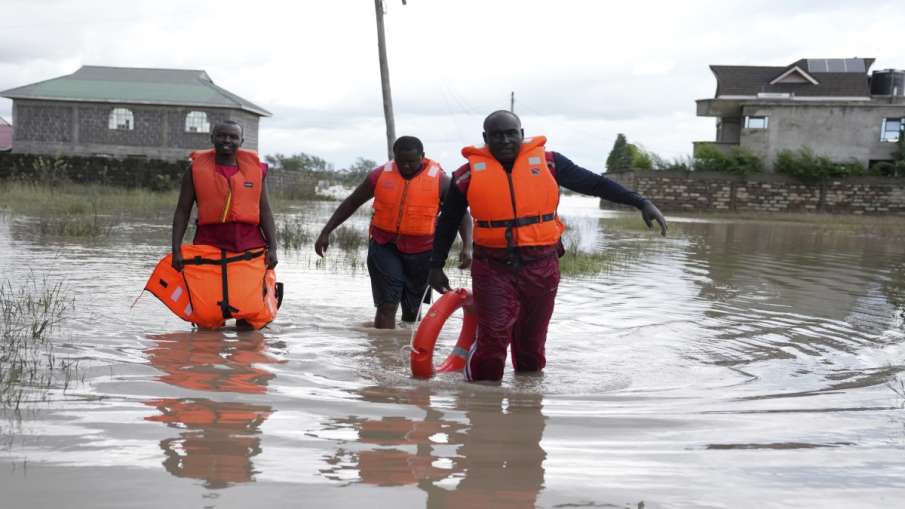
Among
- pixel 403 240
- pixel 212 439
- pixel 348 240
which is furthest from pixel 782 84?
pixel 212 439

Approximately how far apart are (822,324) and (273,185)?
34731 millimetres

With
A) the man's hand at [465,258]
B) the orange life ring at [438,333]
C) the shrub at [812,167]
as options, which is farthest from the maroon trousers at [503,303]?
the shrub at [812,167]

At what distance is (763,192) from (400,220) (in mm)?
38620

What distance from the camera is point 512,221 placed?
20.5 ft

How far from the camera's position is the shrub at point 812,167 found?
144ft

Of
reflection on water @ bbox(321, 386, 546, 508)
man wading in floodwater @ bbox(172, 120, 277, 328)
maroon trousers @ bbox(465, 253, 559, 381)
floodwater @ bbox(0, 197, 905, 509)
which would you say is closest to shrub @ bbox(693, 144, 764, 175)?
floodwater @ bbox(0, 197, 905, 509)

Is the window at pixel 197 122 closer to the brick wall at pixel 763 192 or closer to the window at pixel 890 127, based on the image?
the brick wall at pixel 763 192

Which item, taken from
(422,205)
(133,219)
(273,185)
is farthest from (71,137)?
(422,205)

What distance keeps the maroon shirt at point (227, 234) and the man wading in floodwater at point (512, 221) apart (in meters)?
2.40

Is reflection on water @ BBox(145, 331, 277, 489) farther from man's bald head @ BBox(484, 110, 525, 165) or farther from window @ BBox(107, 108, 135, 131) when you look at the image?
window @ BBox(107, 108, 135, 131)

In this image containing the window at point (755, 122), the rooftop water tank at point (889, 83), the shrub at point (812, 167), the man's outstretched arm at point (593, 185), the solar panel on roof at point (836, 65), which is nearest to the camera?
the man's outstretched arm at point (593, 185)

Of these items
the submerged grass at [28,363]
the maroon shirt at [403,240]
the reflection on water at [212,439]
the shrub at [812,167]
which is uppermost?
the shrub at [812,167]

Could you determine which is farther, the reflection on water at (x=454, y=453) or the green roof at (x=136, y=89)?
the green roof at (x=136, y=89)

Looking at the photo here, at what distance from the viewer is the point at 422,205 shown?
27.7ft
